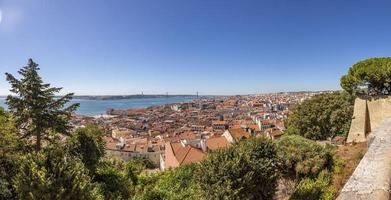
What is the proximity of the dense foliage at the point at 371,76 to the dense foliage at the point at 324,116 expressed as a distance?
473cm

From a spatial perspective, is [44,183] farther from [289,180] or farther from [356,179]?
[289,180]

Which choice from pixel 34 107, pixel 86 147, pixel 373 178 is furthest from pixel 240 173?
pixel 86 147

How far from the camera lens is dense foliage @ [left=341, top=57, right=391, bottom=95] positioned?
53.6 ft

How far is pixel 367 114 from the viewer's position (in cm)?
1661

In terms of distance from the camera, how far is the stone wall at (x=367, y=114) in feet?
51.8

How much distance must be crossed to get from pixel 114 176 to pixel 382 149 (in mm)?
15423

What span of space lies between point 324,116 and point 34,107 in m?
19.8

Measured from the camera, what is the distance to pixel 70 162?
847cm

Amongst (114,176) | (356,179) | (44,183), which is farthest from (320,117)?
(44,183)

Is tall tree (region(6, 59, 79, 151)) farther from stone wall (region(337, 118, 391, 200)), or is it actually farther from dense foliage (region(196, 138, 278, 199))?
stone wall (region(337, 118, 391, 200))

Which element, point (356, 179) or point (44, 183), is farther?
point (44, 183)

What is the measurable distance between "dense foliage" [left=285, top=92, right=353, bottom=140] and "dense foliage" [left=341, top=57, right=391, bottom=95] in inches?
186

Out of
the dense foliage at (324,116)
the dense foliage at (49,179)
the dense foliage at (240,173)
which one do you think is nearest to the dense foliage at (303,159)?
the dense foliage at (240,173)

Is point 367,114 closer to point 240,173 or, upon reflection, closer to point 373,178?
point 240,173
